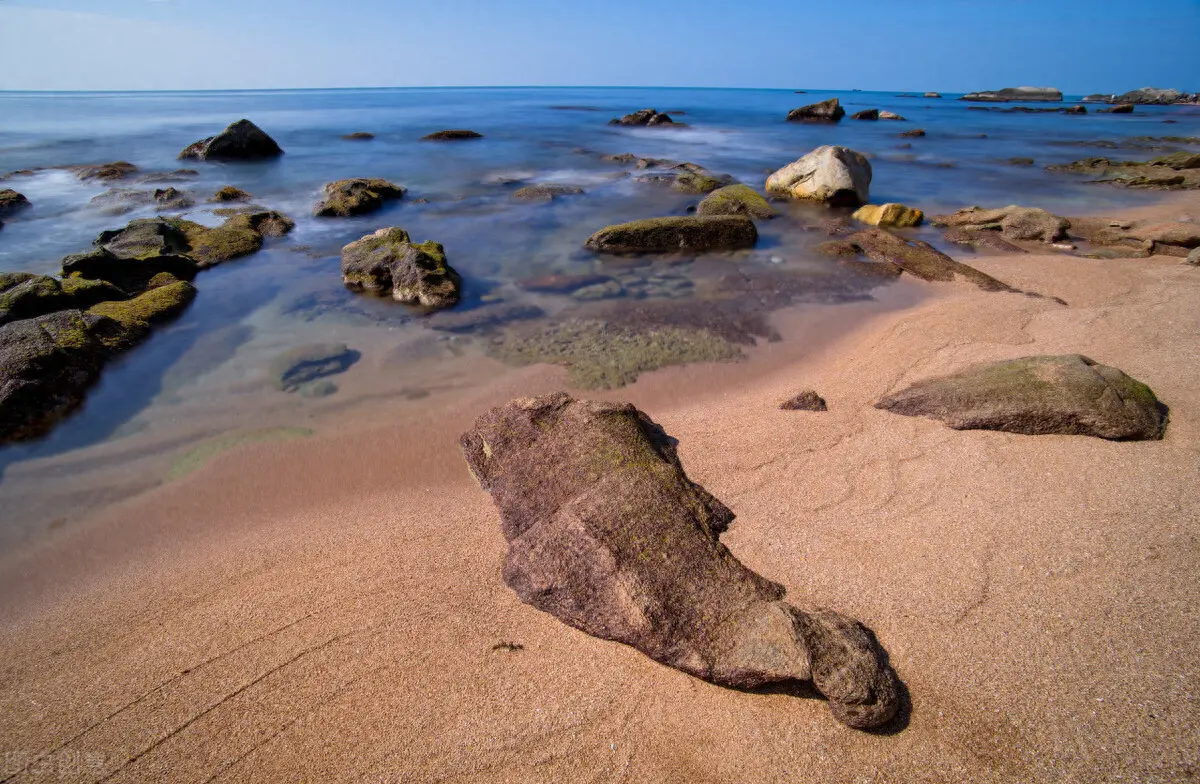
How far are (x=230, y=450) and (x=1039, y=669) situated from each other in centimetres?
511

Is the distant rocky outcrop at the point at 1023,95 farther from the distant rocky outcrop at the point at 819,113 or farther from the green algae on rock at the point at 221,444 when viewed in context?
the green algae on rock at the point at 221,444

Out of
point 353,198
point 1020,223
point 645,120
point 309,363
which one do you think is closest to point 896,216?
point 1020,223

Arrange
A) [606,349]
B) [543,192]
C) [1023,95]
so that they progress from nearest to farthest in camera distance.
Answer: [606,349]
[543,192]
[1023,95]

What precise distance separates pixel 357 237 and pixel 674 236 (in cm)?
596

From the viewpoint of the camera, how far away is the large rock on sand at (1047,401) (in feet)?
11.3

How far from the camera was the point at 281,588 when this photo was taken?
9.21ft

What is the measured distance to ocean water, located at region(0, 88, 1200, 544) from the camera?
444cm

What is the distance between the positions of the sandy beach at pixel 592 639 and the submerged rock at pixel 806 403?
148mm

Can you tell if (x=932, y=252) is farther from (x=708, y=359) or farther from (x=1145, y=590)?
(x=1145, y=590)

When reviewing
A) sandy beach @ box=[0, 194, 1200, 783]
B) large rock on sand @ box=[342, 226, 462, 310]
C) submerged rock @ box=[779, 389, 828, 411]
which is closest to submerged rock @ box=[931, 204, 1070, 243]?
sandy beach @ box=[0, 194, 1200, 783]

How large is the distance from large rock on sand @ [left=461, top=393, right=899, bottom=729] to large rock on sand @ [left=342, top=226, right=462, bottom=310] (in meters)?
Result: 4.03

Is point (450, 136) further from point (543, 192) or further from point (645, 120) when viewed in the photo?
point (645, 120)

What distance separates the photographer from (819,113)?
42.7 metres

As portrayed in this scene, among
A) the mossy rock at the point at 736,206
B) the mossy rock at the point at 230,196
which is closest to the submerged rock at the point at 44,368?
the mossy rock at the point at 230,196
